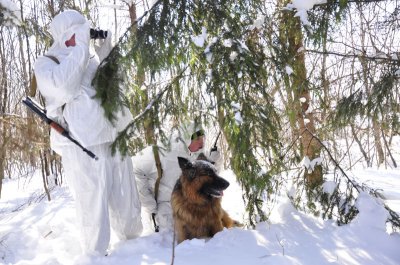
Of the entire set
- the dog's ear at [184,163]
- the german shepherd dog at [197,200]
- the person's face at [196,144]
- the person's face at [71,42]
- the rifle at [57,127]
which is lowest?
the german shepherd dog at [197,200]

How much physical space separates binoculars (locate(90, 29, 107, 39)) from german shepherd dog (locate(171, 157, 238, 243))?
5.07ft

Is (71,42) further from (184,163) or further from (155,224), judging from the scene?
(155,224)

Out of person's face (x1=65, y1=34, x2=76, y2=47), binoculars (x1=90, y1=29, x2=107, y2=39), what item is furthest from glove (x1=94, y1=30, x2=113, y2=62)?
person's face (x1=65, y1=34, x2=76, y2=47)

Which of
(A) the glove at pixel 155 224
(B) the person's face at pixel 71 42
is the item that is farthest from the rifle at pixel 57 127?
(A) the glove at pixel 155 224

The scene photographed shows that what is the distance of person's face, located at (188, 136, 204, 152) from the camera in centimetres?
447

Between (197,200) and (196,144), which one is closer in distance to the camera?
(197,200)

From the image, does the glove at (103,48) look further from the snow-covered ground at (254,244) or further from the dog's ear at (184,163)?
the snow-covered ground at (254,244)

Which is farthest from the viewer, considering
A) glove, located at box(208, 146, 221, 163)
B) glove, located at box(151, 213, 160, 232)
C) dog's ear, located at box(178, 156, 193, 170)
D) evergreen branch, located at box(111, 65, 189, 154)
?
glove, located at box(208, 146, 221, 163)

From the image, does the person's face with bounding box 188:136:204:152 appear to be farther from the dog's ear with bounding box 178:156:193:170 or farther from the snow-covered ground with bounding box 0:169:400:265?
the snow-covered ground with bounding box 0:169:400:265

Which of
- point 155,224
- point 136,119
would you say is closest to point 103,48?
point 136,119

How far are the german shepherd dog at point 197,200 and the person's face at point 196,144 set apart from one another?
0.51m

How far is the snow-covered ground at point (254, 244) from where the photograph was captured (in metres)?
2.83

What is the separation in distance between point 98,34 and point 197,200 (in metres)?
2.01

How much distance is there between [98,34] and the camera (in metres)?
3.72
